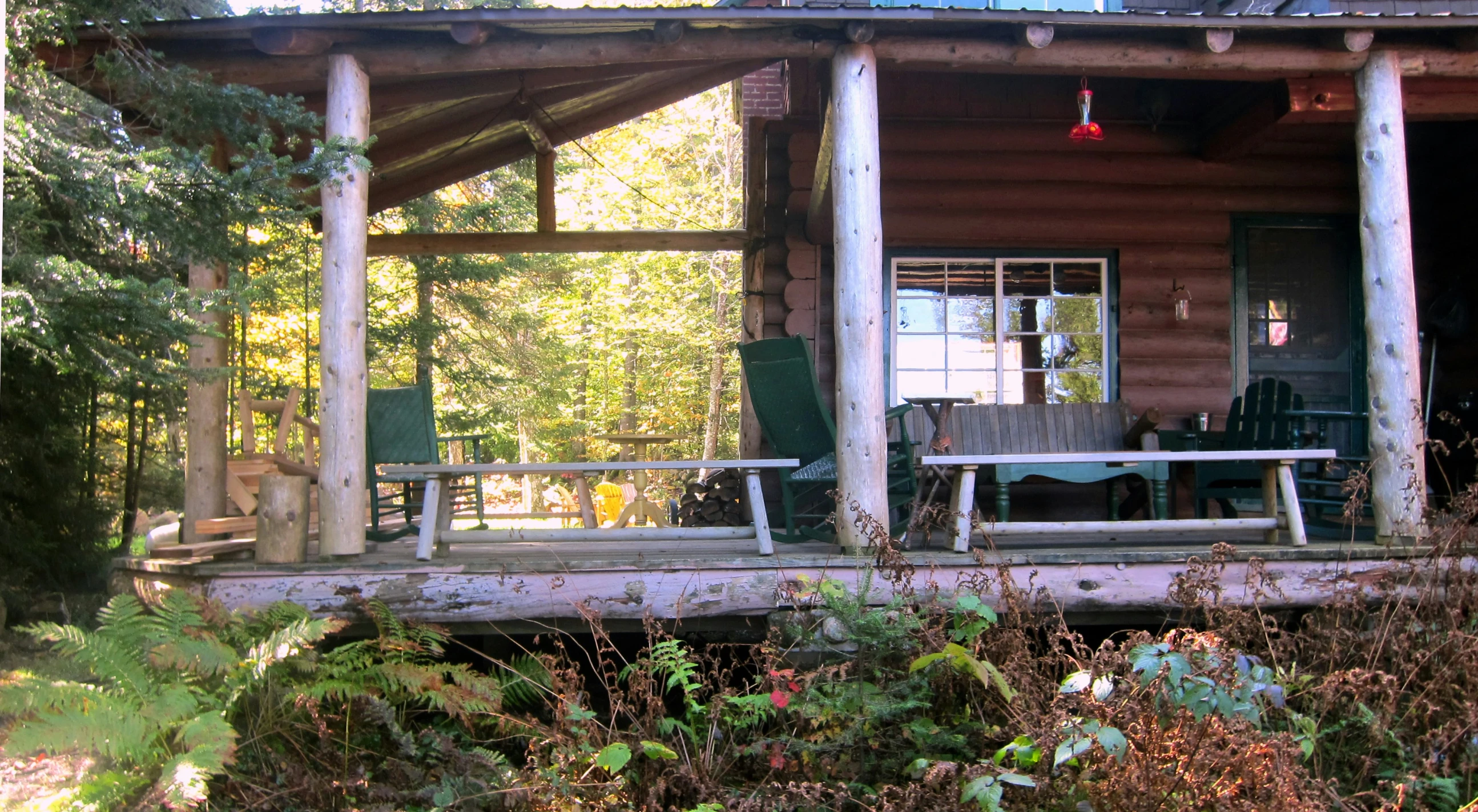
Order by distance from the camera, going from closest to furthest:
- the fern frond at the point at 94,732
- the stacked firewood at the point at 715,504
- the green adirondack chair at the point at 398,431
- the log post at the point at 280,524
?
the fern frond at the point at 94,732 < the log post at the point at 280,524 < the green adirondack chair at the point at 398,431 < the stacked firewood at the point at 715,504

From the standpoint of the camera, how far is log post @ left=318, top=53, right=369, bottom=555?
4.36m

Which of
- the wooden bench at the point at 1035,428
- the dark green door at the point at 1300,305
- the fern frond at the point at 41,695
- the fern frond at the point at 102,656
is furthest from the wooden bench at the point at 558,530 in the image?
the dark green door at the point at 1300,305

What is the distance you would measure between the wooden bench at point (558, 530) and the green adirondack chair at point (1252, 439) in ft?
8.20

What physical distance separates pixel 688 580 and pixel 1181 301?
4480 millimetres

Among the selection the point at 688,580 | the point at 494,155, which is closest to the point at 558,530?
the point at 688,580

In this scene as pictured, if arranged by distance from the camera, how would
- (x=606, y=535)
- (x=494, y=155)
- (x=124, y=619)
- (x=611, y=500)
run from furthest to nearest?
1. (x=611, y=500)
2. (x=494, y=155)
3. (x=606, y=535)
4. (x=124, y=619)

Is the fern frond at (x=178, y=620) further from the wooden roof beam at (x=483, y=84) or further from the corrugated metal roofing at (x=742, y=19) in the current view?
the wooden roof beam at (x=483, y=84)

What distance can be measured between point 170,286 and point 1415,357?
506 cm

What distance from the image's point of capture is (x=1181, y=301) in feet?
23.1

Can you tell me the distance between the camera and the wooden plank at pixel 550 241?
7559 millimetres

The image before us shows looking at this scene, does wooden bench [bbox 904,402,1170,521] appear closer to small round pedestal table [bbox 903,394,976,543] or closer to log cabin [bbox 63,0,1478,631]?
log cabin [bbox 63,0,1478,631]

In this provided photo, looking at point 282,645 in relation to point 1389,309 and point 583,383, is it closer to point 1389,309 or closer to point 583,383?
point 1389,309

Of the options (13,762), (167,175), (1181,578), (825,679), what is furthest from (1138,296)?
Answer: (13,762)

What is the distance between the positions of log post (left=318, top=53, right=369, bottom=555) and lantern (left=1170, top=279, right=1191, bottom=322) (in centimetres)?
524
